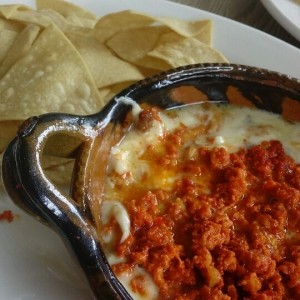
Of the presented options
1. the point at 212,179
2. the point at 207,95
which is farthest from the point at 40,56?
the point at 212,179

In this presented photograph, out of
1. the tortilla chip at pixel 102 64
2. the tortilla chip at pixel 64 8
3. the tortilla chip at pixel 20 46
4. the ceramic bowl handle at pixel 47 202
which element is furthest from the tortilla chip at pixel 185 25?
the ceramic bowl handle at pixel 47 202

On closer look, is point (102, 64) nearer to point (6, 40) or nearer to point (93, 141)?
point (6, 40)

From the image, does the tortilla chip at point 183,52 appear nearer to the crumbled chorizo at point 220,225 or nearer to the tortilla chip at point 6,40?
the crumbled chorizo at point 220,225

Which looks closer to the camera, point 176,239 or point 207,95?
point 176,239

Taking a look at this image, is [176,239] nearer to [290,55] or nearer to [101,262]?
[101,262]

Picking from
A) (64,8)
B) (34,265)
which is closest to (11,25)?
(64,8)

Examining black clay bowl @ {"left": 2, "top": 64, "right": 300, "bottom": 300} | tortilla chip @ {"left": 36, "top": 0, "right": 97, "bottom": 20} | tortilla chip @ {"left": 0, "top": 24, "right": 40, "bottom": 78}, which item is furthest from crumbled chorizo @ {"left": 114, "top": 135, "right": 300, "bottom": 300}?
tortilla chip @ {"left": 36, "top": 0, "right": 97, "bottom": 20}
